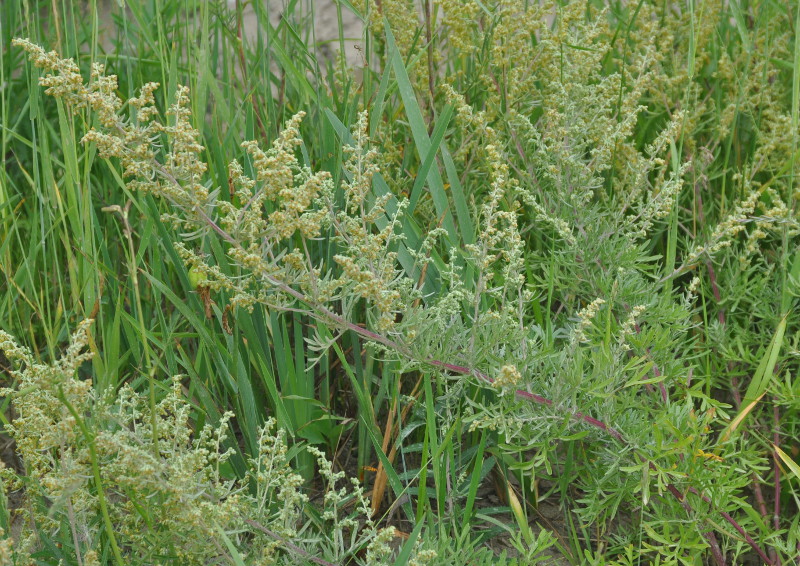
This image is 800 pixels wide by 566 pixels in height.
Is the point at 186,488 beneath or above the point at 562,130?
beneath

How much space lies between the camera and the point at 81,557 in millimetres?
1734

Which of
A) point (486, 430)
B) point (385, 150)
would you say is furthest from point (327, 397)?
point (385, 150)

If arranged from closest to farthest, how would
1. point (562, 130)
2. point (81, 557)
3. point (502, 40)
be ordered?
point (81, 557), point (562, 130), point (502, 40)

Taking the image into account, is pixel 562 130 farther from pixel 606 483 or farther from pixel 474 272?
pixel 606 483

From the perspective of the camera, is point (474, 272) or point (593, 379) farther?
point (474, 272)

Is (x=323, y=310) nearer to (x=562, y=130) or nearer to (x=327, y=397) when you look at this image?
(x=327, y=397)

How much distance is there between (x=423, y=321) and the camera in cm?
175

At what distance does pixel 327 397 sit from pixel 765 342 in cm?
109

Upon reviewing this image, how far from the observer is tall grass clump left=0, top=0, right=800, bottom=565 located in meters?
1.65

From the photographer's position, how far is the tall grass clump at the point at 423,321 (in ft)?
5.41

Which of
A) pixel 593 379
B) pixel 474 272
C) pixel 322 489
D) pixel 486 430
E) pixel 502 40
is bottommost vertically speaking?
pixel 322 489

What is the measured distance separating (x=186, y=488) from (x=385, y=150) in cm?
131

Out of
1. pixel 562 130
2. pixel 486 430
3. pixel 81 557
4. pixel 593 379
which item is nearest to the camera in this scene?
pixel 81 557

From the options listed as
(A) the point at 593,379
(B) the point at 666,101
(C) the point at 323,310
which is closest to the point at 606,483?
(A) the point at 593,379
